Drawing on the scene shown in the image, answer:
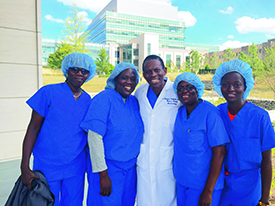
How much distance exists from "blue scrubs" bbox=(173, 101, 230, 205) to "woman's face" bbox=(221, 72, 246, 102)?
14cm

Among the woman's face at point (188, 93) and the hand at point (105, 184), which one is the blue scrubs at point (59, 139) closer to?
the hand at point (105, 184)

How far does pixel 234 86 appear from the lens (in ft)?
4.41

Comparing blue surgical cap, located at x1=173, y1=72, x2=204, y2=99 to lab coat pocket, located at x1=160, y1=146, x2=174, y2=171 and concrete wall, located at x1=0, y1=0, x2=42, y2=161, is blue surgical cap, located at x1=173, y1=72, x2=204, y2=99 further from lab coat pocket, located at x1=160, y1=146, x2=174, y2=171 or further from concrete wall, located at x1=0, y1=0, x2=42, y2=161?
concrete wall, located at x1=0, y1=0, x2=42, y2=161

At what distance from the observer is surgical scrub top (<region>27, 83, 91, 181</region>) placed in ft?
4.82

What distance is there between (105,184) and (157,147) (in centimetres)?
49

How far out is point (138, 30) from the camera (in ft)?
136

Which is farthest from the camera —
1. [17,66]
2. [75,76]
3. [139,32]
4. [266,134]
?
[139,32]

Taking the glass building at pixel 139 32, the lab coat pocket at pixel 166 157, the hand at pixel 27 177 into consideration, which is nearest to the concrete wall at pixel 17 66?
the hand at pixel 27 177

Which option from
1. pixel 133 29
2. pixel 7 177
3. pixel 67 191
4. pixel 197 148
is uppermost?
pixel 133 29

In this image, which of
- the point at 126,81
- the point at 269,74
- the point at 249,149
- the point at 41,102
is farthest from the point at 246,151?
the point at 269,74

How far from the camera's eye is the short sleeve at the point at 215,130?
4.35 ft

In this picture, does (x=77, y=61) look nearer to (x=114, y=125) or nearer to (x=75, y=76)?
(x=75, y=76)

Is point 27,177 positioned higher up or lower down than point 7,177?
higher up

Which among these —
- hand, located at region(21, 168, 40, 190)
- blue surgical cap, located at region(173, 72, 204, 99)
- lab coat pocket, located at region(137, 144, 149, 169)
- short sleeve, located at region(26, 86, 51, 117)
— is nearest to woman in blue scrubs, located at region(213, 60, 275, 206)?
blue surgical cap, located at region(173, 72, 204, 99)
